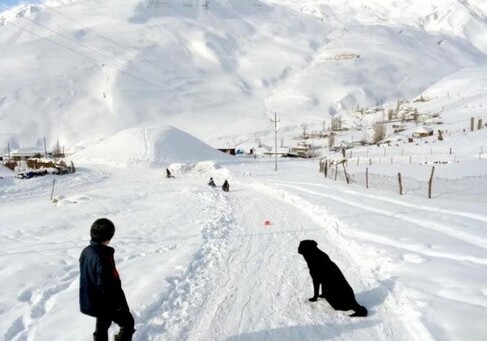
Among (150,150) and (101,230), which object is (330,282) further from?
(150,150)

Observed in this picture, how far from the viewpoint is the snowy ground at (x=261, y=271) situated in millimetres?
6703

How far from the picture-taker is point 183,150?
76.3 m

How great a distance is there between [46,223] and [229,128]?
180m

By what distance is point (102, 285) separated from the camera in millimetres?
5117

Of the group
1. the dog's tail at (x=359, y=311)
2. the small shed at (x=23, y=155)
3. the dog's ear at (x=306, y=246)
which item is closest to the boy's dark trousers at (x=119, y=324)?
the dog's ear at (x=306, y=246)

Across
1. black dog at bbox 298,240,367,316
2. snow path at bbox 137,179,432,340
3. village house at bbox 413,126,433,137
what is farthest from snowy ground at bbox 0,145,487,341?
village house at bbox 413,126,433,137

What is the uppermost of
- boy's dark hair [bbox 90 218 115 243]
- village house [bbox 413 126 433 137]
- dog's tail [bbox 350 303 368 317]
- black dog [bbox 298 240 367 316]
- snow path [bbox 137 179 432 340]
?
village house [bbox 413 126 433 137]

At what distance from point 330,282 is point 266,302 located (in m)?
1.26

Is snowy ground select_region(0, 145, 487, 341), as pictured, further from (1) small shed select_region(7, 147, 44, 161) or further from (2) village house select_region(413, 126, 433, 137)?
(1) small shed select_region(7, 147, 44, 161)

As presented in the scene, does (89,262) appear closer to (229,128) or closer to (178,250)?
(178,250)

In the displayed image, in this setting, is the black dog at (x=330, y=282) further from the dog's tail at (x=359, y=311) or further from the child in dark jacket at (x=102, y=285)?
the child in dark jacket at (x=102, y=285)

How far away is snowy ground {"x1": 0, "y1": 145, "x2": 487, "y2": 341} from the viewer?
670 cm

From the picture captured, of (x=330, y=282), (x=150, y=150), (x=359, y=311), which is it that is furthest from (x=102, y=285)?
(x=150, y=150)

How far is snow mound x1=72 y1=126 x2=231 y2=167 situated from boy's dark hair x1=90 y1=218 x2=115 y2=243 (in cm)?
6276
